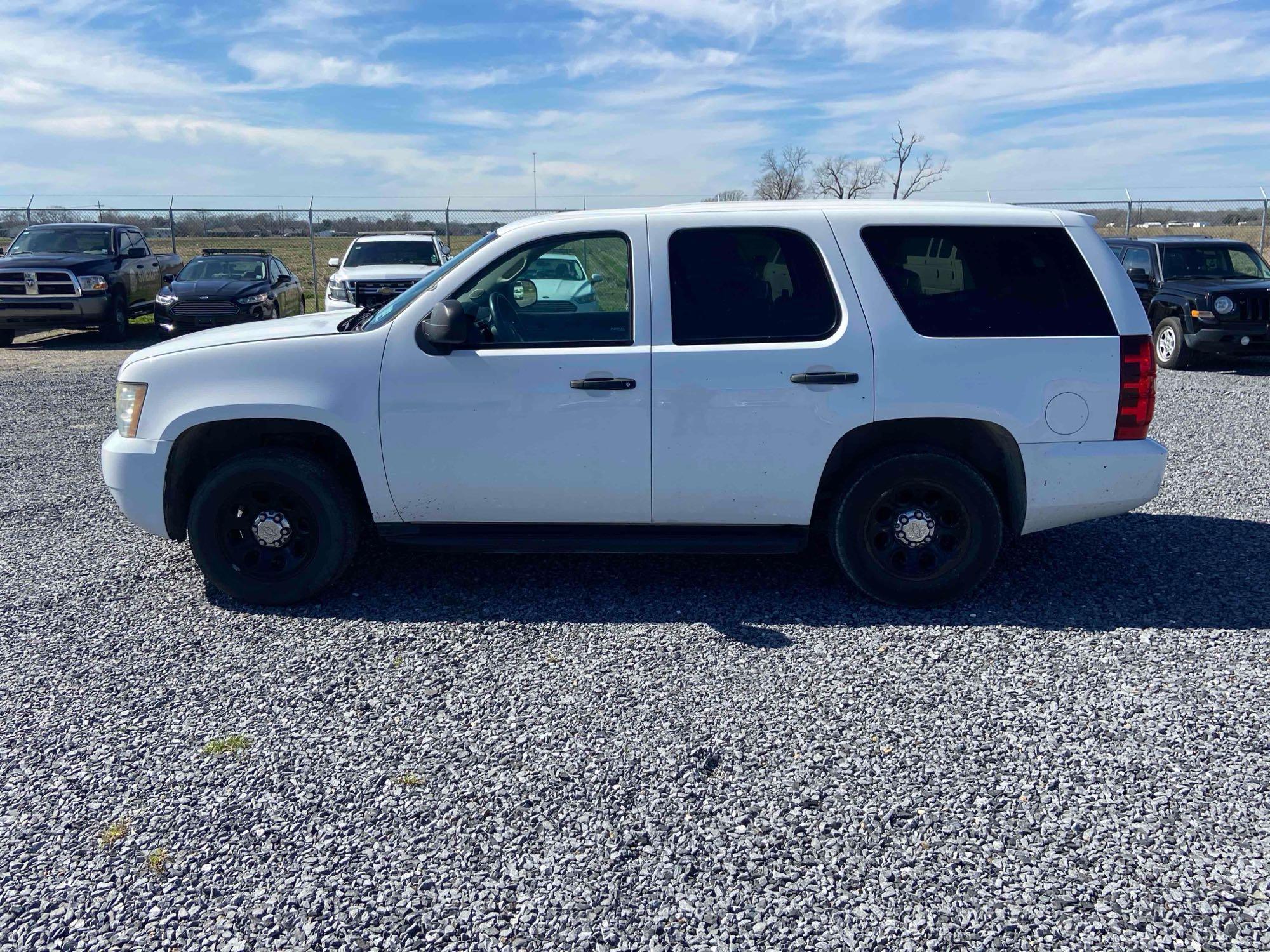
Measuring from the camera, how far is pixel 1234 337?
13.4 metres

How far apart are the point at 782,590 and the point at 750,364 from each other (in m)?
1.22

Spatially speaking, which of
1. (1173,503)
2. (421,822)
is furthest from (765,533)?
(1173,503)

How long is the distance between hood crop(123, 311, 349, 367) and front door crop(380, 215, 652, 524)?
20.7 inches

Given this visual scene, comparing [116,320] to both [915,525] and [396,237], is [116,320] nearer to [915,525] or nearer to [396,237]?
[396,237]

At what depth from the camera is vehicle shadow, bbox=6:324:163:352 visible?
1728 centimetres

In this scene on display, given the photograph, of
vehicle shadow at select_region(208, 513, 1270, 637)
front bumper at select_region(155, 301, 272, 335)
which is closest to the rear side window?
vehicle shadow at select_region(208, 513, 1270, 637)

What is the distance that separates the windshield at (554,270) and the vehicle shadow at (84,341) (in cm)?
1396

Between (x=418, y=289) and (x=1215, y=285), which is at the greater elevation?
(x=1215, y=285)

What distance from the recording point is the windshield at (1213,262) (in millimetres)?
14398

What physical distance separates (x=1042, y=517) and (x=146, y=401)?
4.28m

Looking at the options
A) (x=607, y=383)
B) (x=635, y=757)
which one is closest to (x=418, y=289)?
(x=607, y=383)

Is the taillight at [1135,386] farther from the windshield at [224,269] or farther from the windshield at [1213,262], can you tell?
the windshield at [224,269]

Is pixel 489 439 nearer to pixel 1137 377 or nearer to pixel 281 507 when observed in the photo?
pixel 281 507

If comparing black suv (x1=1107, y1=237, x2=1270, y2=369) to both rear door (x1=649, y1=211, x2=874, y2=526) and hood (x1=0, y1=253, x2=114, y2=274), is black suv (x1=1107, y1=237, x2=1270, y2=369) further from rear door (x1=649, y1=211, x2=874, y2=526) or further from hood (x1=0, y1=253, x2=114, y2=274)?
hood (x1=0, y1=253, x2=114, y2=274)
